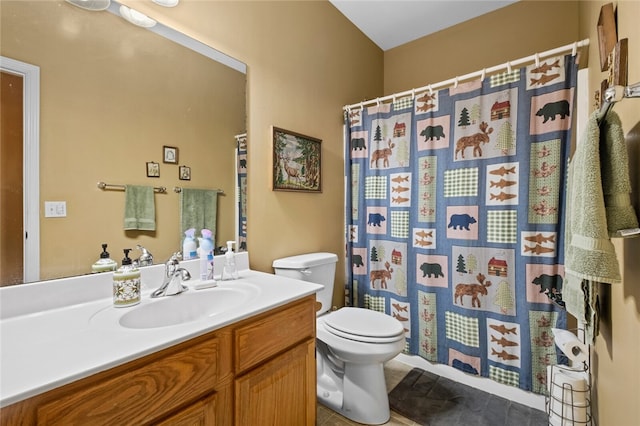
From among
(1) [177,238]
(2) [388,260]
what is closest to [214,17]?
(1) [177,238]

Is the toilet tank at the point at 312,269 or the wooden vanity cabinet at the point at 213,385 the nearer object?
the wooden vanity cabinet at the point at 213,385

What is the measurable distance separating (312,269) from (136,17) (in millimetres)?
1420

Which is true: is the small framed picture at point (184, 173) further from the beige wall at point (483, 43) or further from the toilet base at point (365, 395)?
the beige wall at point (483, 43)

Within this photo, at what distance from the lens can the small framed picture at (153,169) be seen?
3.91ft

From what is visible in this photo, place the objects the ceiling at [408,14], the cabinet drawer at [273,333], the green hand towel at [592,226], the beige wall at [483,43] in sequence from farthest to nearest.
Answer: the ceiling at [408,14] → the beige wall at [483,43] → the cabinet drawer at [273,333] → the green hand towel at [592,226]

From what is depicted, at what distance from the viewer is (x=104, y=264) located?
106cm

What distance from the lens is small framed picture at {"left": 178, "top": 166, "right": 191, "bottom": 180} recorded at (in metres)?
1.29

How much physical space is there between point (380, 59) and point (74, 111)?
2.44 metres

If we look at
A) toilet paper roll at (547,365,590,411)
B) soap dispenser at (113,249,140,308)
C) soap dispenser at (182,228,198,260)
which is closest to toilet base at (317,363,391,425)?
toilet paper roll at (547,365,590,411)

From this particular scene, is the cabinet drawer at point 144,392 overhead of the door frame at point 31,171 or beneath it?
beneath

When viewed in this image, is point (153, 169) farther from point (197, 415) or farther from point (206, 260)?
point (197, 415)

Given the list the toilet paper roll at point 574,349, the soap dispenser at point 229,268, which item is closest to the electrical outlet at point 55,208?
the soap dispenser at point 229,268

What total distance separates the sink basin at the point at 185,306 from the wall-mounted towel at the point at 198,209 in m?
0.31

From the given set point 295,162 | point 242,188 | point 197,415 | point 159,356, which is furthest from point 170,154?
point 197,415
